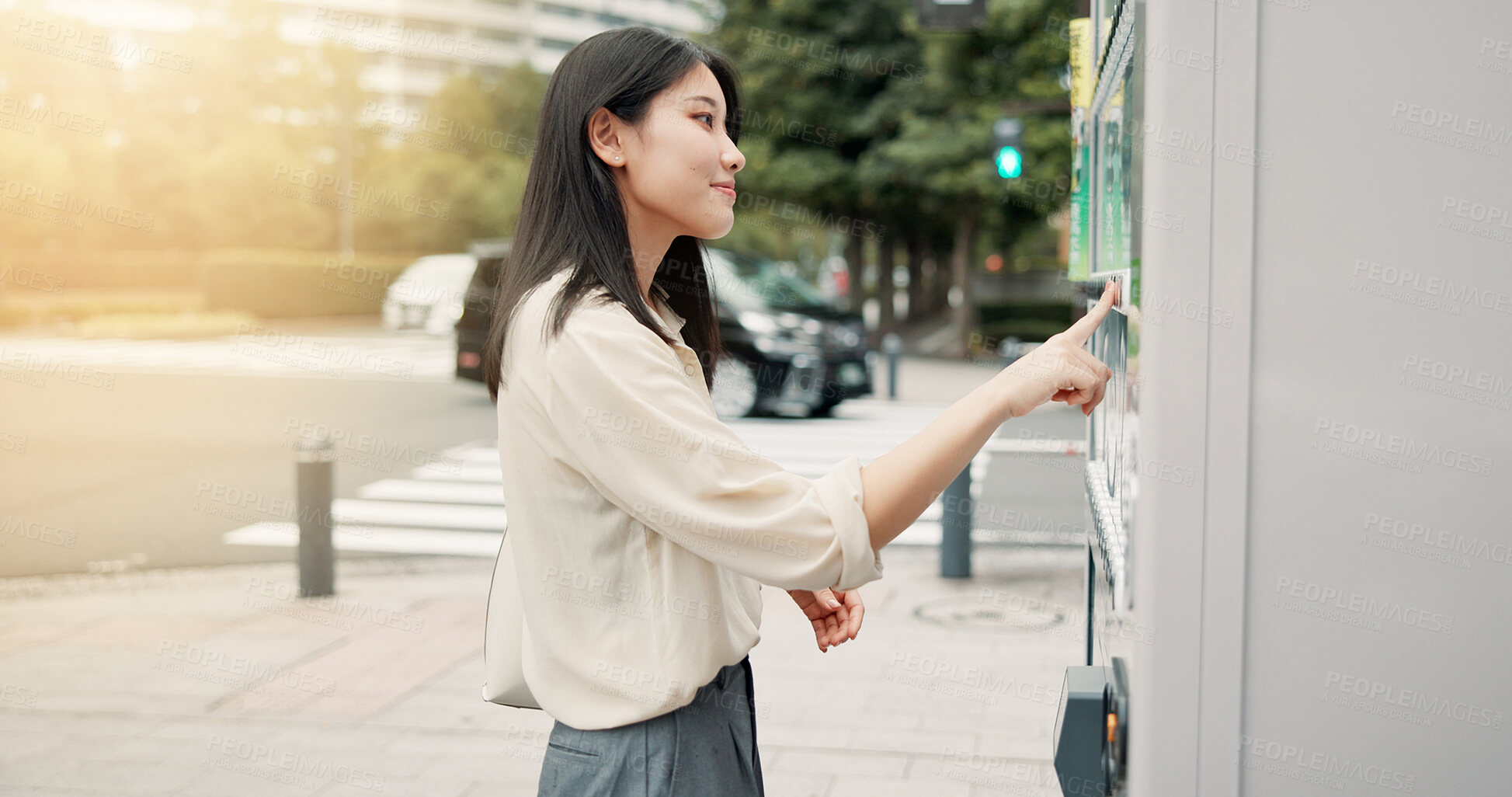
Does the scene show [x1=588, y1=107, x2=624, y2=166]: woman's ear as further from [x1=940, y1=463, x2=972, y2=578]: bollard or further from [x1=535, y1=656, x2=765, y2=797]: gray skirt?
[x1=940, y1=463, x2=972, y2=578]: bollard

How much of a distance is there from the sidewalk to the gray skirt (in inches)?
95.4

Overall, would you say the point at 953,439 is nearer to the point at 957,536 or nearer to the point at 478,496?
the point at 957,536

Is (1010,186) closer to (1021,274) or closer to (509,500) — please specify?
(1021,274)

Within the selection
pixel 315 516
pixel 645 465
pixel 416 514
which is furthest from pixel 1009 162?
pixel 645 465

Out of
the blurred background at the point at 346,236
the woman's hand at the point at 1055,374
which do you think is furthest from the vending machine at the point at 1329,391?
the blurred background at the point at 346,236

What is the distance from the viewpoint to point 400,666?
521 centimetres

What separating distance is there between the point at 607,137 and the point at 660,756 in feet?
2.50

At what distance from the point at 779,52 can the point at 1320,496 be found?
21.9 meters

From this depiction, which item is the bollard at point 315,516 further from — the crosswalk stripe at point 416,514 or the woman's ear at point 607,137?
the woman's ear at point 607,137

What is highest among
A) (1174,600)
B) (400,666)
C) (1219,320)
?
(1219,320)

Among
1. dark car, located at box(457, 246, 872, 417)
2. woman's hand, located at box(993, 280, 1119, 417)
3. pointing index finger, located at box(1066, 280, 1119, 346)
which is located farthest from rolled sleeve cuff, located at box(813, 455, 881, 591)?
dark car, located at box(457, 246, 872, 417)

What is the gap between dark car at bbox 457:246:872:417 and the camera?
12008mm

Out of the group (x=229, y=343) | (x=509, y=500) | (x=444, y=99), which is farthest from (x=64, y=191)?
(x=509, y=500)

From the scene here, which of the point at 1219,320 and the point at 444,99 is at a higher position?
the point at 444,99
